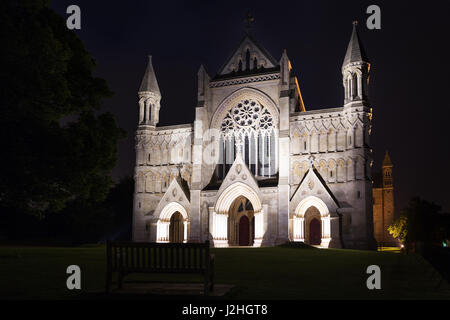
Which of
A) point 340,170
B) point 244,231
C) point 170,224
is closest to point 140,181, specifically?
point 170,224

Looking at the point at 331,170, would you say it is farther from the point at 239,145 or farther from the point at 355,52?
the point at 355,52

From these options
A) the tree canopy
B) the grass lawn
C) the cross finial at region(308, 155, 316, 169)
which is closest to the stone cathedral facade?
the cross finial at region(308, 155, 316, 169)

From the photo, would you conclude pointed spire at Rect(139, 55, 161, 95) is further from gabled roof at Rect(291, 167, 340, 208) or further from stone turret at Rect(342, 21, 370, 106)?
stone turret at Rect(342, 21, 370, 106)

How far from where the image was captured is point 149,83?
4959 centimetres

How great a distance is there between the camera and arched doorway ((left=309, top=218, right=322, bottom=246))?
47281 mm

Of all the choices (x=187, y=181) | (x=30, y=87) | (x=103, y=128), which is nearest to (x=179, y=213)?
(x=187, y=181)

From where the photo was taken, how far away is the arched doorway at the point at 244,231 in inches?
1863

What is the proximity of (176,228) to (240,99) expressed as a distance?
1398 centimetres

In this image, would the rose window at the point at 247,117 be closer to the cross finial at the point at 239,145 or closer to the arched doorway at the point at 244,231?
the cross finial at the point at 239,145

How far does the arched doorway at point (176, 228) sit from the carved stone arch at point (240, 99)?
9.63 m

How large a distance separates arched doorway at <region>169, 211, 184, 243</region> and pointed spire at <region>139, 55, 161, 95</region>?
40.4 feet

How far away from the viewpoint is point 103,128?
20328 millimetres
